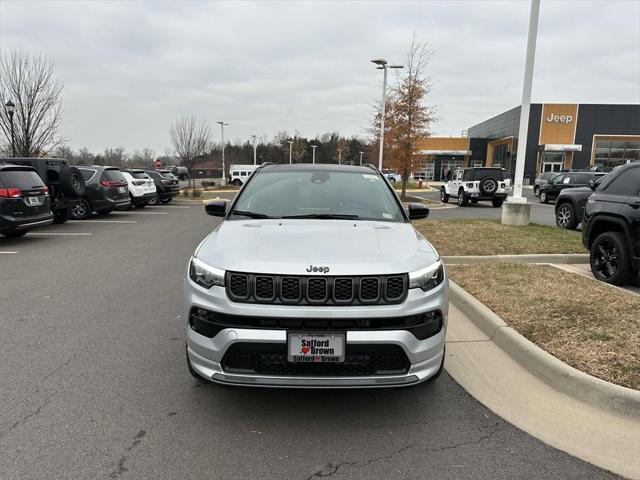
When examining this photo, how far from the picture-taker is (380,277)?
287 centimetres

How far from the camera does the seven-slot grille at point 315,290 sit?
9.30ft

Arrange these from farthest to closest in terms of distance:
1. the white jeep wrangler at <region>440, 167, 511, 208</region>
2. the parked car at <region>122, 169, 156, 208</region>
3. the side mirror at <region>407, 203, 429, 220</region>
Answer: the white jeep wrangler at <region>440, 167, 511, 208</region> < the parked car at <region>122, 169, 156, 208</region> < the side mirror at <region>407, 203, 429, 220</region>

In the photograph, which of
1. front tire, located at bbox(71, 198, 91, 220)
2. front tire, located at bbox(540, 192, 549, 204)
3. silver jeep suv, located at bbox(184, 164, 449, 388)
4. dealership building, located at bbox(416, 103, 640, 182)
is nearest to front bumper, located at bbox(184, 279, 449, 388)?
silver jeep suv, located at bbox(184, 164, 449, 388)

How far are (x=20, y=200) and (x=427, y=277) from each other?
10.1m

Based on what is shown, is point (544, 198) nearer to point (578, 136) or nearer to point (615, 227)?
point (615, 227)

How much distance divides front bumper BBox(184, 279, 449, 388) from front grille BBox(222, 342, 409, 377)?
0.08 feet

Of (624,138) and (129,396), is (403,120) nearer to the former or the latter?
(129,396)

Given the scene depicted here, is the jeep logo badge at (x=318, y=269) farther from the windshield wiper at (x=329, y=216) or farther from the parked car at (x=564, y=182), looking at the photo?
the parked car at (x=564, y=182)

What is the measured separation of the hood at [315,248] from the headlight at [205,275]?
0.14 feet

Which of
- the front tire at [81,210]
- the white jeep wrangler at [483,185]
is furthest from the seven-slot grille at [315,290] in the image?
the white jeep wrangler at [483,185]

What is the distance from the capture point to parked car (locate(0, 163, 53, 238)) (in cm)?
980

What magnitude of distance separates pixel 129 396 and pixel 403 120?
23.7m

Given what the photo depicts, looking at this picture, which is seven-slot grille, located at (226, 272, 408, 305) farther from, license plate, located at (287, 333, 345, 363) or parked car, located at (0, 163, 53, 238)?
parked car, located at (0, 163, 53, 238)

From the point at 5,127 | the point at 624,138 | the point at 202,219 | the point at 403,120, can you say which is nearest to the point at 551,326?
the point at 202,219
